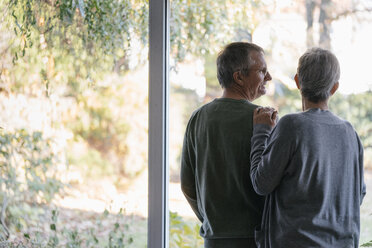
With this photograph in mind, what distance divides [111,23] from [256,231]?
1.44 m

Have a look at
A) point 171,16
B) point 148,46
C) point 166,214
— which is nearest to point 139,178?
point 166,214

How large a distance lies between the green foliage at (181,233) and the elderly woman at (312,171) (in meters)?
0.87

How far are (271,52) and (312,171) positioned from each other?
0.99 metres

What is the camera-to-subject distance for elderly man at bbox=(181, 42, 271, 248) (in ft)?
5.93

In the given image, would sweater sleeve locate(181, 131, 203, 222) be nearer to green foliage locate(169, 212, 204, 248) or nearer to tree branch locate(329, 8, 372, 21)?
green foliage locate(169, 212, 204, 248)

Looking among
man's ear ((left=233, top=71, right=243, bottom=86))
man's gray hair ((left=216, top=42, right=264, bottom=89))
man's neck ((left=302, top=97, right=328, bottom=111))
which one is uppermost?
man's gray hair ((left=216, top=42, right=264, bottom=89))

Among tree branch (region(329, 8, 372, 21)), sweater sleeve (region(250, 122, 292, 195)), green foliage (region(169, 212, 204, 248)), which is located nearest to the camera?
sweater sleeve (region(250, 122, 292, 195))

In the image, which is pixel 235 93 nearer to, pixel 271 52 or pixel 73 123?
pixel 271 52

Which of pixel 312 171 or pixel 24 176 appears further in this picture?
pixel 24 176

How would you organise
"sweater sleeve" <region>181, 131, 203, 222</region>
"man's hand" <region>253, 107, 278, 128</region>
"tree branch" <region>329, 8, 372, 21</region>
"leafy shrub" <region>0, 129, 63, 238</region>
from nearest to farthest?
"man's hand" <region>253, 107, 278, 128</region> → "sweater sleeve" <region>181, 131, 203, 222</region> → "tree branch" <region>329, 8, 372, 21</region> → "leafy shrub" <region>0, 129, 63, 238</region>

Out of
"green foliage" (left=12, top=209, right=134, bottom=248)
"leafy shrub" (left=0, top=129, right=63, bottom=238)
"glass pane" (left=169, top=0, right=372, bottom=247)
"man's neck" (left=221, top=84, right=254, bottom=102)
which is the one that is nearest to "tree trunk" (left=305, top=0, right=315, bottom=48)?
Result: "glass pane" (left=169, top=0, right=372, bottom=247)

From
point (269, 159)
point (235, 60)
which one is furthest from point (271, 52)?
point (269, 159)

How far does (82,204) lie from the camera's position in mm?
2738

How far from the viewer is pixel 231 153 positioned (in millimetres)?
1818
